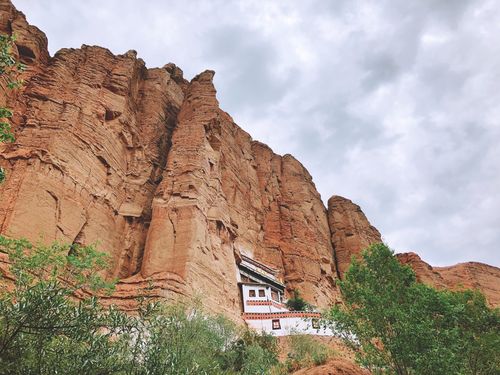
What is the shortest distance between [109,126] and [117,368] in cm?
3040

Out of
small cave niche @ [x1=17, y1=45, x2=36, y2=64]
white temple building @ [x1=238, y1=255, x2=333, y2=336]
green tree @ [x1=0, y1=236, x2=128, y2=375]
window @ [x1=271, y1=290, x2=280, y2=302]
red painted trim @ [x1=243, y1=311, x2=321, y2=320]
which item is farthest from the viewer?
window @ [x1=271, y1=290, x2=280, y2=302]

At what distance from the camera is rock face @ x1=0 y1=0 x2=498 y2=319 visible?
1088 inches

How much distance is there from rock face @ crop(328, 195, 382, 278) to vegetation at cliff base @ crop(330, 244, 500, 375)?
3516 cm

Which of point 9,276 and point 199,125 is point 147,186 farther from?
point 9,276

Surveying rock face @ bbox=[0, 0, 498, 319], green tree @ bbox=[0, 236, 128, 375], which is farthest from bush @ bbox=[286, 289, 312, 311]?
green tree @ bbox=[0, 236, 128, 375]

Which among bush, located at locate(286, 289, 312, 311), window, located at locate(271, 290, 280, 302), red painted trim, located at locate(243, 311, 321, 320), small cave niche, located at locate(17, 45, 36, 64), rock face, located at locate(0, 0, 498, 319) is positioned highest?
small cave niche, located at locate(17, 45, 36, 64)

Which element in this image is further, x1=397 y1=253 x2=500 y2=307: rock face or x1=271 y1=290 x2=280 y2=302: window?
x1=397 y1=253 x2=500 y2=307: rock face

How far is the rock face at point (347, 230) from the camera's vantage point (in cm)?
5847

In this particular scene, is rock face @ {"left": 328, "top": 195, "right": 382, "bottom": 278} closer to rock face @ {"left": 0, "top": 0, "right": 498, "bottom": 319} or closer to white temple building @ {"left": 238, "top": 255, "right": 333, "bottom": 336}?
rock face @ {"left": 0, "top": 0, "right": 498, "bottom": 319}

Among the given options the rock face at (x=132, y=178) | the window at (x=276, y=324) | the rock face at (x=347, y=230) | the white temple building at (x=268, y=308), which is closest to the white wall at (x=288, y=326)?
the white temple building at (x=268, y=308)

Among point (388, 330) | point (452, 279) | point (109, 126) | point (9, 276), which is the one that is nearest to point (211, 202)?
point (109, 126)

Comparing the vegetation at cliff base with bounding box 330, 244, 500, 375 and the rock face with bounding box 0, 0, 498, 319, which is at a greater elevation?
the rock face with bounding box 0, 0, 498, 319

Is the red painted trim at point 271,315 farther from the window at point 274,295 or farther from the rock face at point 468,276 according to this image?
the rock face at point 468,276

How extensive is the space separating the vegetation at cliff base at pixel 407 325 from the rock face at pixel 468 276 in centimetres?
4346
